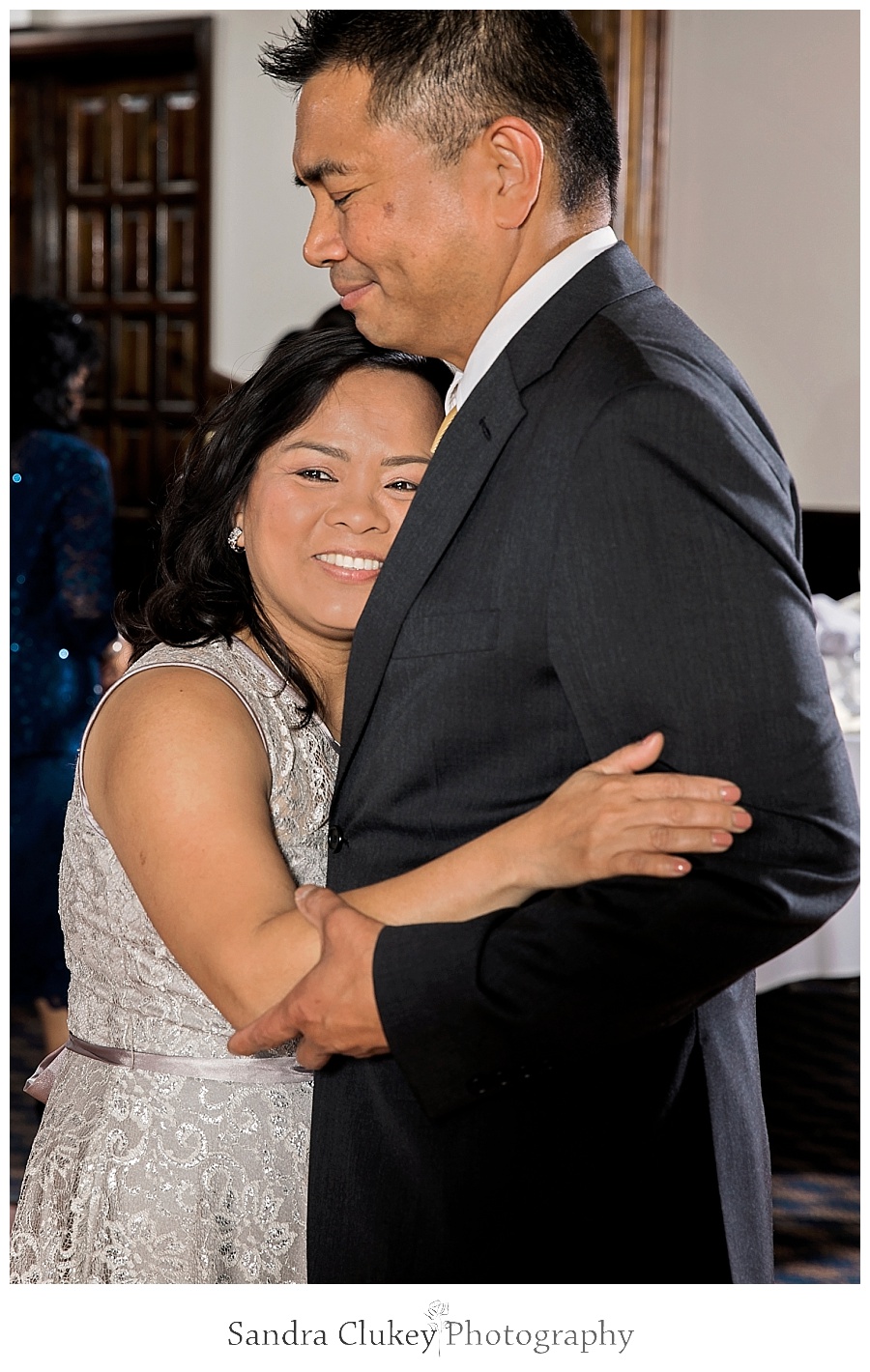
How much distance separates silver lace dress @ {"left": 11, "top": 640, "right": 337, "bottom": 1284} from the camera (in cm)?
152

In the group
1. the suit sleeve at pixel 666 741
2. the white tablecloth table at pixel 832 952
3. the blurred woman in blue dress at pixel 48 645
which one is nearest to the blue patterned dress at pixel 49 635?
the blurred woman in blue dress at pixel 48 645

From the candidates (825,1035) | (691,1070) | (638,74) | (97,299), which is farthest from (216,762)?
(97,299)

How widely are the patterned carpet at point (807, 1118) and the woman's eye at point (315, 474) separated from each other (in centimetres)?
220

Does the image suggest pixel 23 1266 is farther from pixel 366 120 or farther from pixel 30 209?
pixel 30 209

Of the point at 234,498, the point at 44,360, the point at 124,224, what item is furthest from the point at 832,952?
the point at 124,224

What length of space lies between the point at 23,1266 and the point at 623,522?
1052 millimetres

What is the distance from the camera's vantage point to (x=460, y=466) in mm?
1379

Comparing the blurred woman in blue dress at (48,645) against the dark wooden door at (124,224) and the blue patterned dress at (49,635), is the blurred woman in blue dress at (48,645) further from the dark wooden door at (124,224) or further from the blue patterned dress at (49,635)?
the dark wooden door at (124,224)

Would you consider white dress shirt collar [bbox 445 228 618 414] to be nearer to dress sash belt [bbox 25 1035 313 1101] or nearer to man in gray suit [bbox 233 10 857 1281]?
man in gray suit [bbox 233 10 857 1281]

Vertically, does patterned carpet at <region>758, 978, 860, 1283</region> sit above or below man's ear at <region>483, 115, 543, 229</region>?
below

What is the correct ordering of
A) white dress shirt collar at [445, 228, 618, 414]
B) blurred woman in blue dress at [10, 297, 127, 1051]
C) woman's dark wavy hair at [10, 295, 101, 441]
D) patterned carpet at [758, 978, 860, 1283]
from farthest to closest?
1. woman's dark wavy hair at [10, 295, 101, 441]
2. blurred woman in blue dress at [10, 297, 127, 1051]
3. patterned carpet at [758, 978, 860, 1283]
4. white dress shirt collar at [445, 228, 618, 414]

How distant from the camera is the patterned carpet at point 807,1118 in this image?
3.29 metres

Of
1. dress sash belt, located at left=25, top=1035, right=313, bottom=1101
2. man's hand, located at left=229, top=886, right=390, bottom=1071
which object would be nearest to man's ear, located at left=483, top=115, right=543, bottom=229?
man's hand, located at left=229, top=886, right=390, bottom=1071

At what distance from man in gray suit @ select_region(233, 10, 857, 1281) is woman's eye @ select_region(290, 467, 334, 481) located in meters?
0.21
